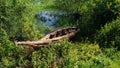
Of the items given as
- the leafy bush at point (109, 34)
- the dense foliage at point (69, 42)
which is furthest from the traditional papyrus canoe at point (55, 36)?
the leafy bush at point (109, 34)

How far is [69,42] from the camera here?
14617 mm

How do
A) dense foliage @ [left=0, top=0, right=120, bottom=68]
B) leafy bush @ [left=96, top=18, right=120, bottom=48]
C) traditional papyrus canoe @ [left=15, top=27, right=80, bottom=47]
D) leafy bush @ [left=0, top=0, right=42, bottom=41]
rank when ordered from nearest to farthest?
dense foliage @ [left=0, top=0, right=120, bottom=68] < traditional papyrus canoe @ [left=15, top=27, right=80, bottom=47] < leafy bush @ [left=0, top=0, right=42, bottom=41] < leafy bush @ [left=96, top=18, right=120, bottom=48]

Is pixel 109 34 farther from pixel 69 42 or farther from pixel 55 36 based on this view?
pixel 55 36

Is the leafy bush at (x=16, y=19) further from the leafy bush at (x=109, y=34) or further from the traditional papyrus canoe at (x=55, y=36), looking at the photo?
the leafy bush at (x=109, y=34)

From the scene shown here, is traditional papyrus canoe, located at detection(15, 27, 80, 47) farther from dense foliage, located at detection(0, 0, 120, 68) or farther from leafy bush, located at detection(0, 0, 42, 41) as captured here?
leafy bush, located at detection(0, 0, 42, 41)

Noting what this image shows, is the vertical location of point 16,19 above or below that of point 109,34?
above

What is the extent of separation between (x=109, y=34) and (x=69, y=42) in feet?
6.91

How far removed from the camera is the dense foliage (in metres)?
13.1

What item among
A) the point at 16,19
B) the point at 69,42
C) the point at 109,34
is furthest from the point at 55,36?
the point at 109,34

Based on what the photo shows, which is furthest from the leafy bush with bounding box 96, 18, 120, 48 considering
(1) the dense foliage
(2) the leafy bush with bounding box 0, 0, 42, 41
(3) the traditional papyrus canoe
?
(2) the leafy bush with bounding box 0, 0, 42, 41

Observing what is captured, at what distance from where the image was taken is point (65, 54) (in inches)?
526

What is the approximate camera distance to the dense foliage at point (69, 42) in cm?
1312

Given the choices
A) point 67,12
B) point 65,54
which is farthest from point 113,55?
point 67,12

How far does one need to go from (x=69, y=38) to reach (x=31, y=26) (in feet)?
6.33
